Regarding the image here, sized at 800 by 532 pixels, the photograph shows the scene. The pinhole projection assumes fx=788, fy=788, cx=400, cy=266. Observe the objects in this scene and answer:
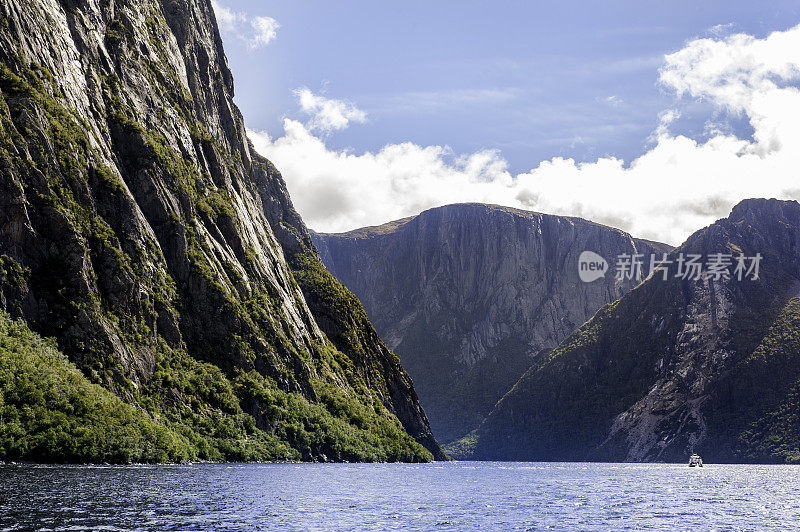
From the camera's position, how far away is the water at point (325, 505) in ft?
173

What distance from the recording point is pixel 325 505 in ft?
229

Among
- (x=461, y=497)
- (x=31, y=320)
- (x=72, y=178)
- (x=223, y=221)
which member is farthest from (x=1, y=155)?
(x=461, y=497)

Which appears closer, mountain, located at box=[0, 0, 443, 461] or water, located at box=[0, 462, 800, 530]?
water, located at box=[0, 462, 800, 530]

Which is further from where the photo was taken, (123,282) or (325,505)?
(123,282)

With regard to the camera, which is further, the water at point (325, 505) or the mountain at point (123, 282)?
the mountain at point (123, 282)

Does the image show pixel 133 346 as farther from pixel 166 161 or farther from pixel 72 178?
pixel 166 161

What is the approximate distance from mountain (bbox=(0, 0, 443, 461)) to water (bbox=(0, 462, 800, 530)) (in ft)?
72.4

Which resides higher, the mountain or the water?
the mountain

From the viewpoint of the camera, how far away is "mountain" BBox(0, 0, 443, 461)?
117m

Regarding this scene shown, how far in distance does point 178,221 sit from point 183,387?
40122 millimetres

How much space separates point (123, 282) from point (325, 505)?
273 feet

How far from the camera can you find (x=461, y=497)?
86062 millimetres

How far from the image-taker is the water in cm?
5262

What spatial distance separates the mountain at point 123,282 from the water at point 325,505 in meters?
22.1
